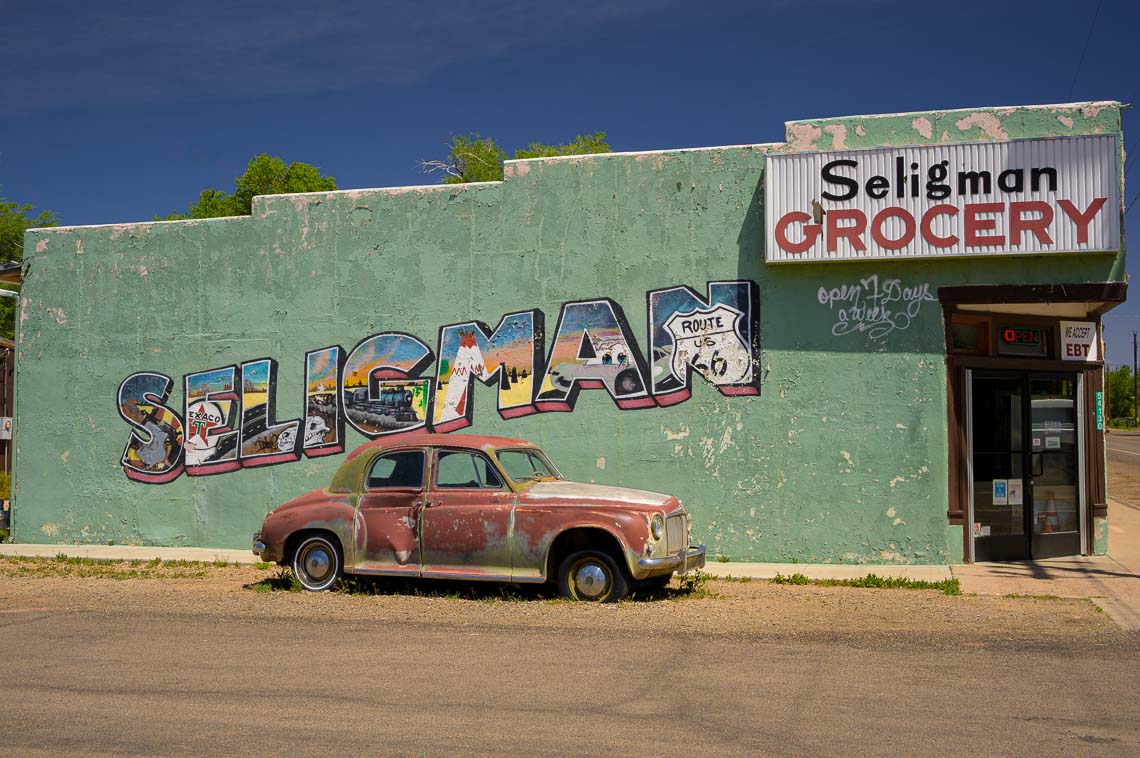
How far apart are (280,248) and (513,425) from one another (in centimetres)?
454

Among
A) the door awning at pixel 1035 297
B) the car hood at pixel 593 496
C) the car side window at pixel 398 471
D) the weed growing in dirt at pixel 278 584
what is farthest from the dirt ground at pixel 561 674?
the door awning at pixel 1035 297

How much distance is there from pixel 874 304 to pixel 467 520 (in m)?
6.28

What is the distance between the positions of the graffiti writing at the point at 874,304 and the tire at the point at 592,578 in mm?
5121

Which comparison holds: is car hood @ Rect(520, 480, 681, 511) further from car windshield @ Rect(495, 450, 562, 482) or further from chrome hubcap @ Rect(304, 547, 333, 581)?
chrome hubcap @ Rect(304, 547, 333, 581)

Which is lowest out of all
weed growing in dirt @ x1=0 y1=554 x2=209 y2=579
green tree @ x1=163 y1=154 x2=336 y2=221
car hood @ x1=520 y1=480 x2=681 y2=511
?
weed growing in dirt @ x1=0 y1=554 x2=209 y2=579

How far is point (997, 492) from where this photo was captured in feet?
44.8

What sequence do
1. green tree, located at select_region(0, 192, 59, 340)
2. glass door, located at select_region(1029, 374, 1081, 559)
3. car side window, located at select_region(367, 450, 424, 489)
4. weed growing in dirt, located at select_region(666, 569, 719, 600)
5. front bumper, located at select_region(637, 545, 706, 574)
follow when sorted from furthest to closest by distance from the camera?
green tree, located at select_region(0, 192, 59, 340) < glass door, located at select_region(1029, 374, 1081, 559) < car side window, located at select_region(367, 450, 424, 489) < weed growing in dirt, located at select_region(666, 569, 719, 600) < front bumper, located at select_region(637, 545, 706, 574)

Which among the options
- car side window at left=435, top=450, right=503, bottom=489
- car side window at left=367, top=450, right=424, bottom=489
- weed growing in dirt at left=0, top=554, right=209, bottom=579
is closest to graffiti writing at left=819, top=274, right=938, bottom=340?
car side window at left=435, top=450, right=503, bottom=489

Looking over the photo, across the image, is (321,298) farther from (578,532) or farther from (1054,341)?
(1054,341)

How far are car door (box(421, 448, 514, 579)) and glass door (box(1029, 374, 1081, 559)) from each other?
7536mm

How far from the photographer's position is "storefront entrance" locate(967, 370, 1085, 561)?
13617mm

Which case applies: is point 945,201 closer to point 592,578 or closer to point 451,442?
point 592,578

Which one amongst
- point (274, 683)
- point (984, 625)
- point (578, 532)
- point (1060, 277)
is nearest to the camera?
point (274, 683)

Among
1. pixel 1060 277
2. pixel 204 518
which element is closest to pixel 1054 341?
pixel 1060 277
